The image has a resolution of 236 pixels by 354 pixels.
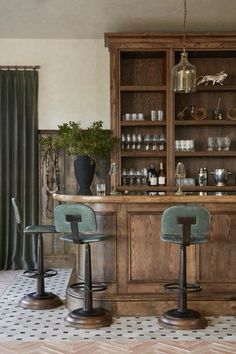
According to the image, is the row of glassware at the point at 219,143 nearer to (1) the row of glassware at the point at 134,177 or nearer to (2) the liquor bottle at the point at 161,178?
(2) the liquor bottle at the point at 161,178

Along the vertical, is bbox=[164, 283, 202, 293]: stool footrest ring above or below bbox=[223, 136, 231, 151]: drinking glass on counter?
below

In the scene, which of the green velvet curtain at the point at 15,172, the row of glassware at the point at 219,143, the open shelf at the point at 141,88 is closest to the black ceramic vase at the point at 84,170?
the green velvet curtain at the point at 15,172

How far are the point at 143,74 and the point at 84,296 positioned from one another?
138 inches

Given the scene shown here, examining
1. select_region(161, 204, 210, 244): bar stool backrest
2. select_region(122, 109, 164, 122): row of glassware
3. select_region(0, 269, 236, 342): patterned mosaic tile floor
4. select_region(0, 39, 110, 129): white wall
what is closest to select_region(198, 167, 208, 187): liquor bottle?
select_region(122, 109, 164, 122): row of glassware

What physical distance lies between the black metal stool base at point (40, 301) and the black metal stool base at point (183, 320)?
3.65 ft

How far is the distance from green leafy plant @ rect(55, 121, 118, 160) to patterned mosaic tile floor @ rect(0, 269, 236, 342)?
6.19ft

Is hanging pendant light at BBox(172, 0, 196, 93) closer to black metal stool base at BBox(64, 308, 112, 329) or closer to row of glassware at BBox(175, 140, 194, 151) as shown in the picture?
row of glassware at BBox(175, 140, 194, 151)

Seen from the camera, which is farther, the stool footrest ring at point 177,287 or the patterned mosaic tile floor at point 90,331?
the stool footrest ring at point 177,287

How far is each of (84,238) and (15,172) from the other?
2.74 meters

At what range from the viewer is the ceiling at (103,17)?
569 centimetres

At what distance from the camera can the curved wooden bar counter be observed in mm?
4684

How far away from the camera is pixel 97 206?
4699 millimetres

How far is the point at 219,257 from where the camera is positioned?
4.72 meters

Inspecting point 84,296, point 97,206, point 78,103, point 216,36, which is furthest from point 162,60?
point 84,296
